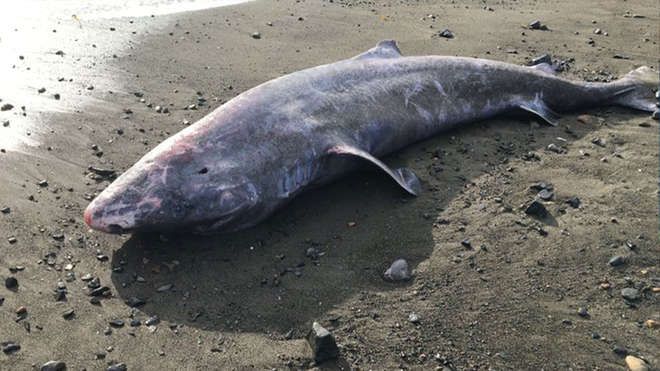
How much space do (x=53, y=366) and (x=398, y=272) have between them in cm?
222

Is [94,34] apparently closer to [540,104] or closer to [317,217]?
[317,217]

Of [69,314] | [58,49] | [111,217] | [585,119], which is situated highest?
[111,217]


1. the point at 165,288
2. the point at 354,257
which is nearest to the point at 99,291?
the point at 165,288

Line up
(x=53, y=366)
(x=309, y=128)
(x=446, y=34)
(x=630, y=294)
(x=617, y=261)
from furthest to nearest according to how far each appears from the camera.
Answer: (x=446, y=34) → (x=309, y=128) → (x=617, y=261) → (x=630, y=294) → (x=53, y=366)

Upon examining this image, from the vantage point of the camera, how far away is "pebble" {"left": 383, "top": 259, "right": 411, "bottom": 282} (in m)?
4.37

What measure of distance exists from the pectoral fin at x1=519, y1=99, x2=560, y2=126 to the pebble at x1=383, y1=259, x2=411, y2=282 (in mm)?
2925

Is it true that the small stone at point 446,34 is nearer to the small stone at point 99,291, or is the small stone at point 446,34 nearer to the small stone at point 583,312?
the small stone at point 583,312

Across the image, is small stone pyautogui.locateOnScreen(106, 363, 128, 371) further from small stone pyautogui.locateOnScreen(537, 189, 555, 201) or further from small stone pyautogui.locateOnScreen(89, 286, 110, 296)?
small stone pyautogui.locateOnScreen(537, 189, 555, 201)

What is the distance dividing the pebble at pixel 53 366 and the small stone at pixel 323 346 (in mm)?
1434

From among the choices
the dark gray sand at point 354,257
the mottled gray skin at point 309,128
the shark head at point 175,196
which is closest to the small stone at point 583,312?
the dark gray sand at point 354,257

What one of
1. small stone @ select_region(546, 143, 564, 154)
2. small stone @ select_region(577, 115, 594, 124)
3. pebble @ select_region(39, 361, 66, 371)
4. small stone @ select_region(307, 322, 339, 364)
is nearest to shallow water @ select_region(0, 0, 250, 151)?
pebble @ select_region(39, 361, 66, 371)

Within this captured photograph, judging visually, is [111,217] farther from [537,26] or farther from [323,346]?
[537,26]

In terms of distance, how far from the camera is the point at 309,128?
17.6 feet

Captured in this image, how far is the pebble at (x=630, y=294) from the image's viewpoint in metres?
4.16
